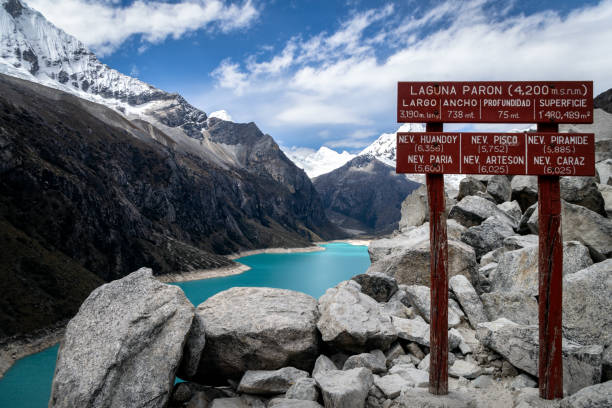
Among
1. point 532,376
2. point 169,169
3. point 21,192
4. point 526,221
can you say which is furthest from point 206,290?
point 169,169

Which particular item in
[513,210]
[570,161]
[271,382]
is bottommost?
[271,382]

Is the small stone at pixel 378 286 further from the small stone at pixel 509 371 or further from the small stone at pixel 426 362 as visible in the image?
the small stone at pixel 509 371

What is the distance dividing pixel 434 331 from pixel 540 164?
158 inches

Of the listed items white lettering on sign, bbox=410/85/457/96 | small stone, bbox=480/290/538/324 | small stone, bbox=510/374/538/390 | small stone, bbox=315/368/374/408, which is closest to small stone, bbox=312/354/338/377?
small stone, bbox=315/368/374/408

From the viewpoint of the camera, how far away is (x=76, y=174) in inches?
3487

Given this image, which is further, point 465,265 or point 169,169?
point 169,169

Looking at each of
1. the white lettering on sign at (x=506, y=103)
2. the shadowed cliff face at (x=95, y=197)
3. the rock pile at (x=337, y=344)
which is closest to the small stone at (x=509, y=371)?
the rock pile at (x=337, y=344)

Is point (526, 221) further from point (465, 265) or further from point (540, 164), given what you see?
point (540, 164)

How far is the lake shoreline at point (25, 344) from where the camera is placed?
36.5m

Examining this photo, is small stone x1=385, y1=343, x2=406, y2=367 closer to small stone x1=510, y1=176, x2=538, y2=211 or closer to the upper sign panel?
the upper sign panel

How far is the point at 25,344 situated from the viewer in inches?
1574

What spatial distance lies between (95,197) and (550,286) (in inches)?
3851

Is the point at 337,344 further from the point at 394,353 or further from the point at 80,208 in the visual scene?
the point at 80,208

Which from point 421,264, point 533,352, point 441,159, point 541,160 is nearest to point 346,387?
point 533,352
